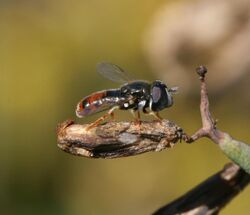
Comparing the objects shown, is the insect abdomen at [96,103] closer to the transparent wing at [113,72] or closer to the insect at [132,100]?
the insect at [132,100]

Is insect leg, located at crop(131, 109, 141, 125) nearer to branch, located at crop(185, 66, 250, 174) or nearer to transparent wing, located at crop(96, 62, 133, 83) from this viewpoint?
branch, located at crop(185, 66, 250, 174)

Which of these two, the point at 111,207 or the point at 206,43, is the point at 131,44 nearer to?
the point at 111,207

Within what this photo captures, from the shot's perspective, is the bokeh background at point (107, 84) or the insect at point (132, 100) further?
the bokeh background at point (107, 84)

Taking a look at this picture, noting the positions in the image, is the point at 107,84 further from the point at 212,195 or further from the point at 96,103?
the point at 212,195

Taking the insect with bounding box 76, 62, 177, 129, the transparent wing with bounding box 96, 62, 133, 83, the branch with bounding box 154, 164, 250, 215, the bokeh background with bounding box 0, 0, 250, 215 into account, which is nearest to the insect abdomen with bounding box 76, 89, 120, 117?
the insect with bounding box 76, 62, 177, 129

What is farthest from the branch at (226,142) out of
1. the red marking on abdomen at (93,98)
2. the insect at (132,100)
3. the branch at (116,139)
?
the red marking on abdomen at (93,98)

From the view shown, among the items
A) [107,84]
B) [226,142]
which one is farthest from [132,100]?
[107,84]

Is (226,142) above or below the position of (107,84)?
above
